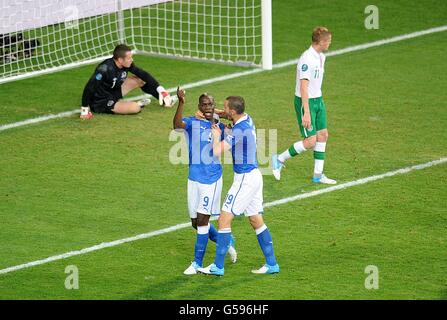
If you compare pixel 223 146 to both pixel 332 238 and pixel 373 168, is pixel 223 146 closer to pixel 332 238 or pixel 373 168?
pixel 332 238

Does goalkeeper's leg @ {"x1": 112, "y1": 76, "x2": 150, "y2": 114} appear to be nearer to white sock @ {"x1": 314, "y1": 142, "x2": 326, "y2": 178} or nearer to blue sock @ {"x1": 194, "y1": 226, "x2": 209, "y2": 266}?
white sock @ {"x1": 314, "y1": 142, "x2": 326, "y2": 178}

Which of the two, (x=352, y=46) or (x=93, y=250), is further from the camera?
(x=352, y=46)

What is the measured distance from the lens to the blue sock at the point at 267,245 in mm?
12148

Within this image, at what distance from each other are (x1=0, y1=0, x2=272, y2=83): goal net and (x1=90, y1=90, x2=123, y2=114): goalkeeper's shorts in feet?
4.85

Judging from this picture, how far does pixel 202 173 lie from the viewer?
1227 cm

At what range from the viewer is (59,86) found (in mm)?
19141

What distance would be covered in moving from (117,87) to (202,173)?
18.7 ft

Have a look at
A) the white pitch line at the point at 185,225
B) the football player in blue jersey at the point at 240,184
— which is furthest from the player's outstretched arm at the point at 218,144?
the white pitch line at the point at 185,225

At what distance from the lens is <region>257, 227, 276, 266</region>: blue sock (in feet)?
39.9

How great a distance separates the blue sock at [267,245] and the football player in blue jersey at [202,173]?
0.34 meters

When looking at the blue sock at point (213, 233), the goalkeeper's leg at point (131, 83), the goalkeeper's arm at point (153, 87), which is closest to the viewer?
the blue sock at point (213, 233)

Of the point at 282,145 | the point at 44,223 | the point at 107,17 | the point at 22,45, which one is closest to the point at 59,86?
the point at 22,45

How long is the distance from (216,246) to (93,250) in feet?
4.53

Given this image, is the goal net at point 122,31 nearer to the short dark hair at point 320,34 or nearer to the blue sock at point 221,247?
the short dark hair at point 320,34
